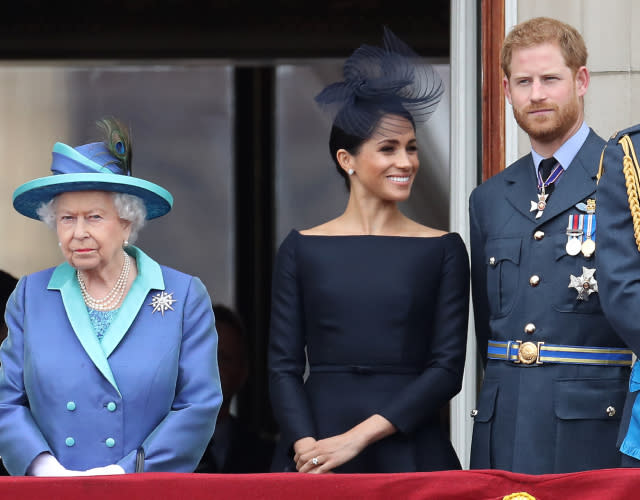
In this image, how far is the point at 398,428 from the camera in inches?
129

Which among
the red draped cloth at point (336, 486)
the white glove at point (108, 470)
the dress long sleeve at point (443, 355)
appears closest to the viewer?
the red draped cloth at point (336, 486)

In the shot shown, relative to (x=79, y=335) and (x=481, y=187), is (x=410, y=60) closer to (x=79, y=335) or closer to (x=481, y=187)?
(x=481, y=187)

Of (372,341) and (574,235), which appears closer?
(574,235)

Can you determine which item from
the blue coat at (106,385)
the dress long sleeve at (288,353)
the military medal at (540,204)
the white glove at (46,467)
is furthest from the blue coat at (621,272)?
the white glove at (46,467)

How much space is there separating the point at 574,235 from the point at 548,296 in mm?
174

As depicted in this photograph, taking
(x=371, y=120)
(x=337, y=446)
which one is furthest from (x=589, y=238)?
(x=337, y=446)

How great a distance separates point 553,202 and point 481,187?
1.03ft

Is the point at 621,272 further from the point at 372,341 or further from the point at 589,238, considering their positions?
the point at 372,341

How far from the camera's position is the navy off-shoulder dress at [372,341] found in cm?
332

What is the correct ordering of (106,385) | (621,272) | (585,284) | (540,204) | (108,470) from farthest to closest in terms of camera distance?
1. (540,204)
2. (585,284)
3. (106,385)
4. (108,470)
5. (621,272)

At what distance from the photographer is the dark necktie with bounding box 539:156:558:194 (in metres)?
3.35

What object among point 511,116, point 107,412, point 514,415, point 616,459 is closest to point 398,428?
point 514,415

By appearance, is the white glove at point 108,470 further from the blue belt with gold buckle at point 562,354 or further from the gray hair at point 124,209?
the blue belt with gold buckle at point 562,354

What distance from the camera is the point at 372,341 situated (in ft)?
11.1
